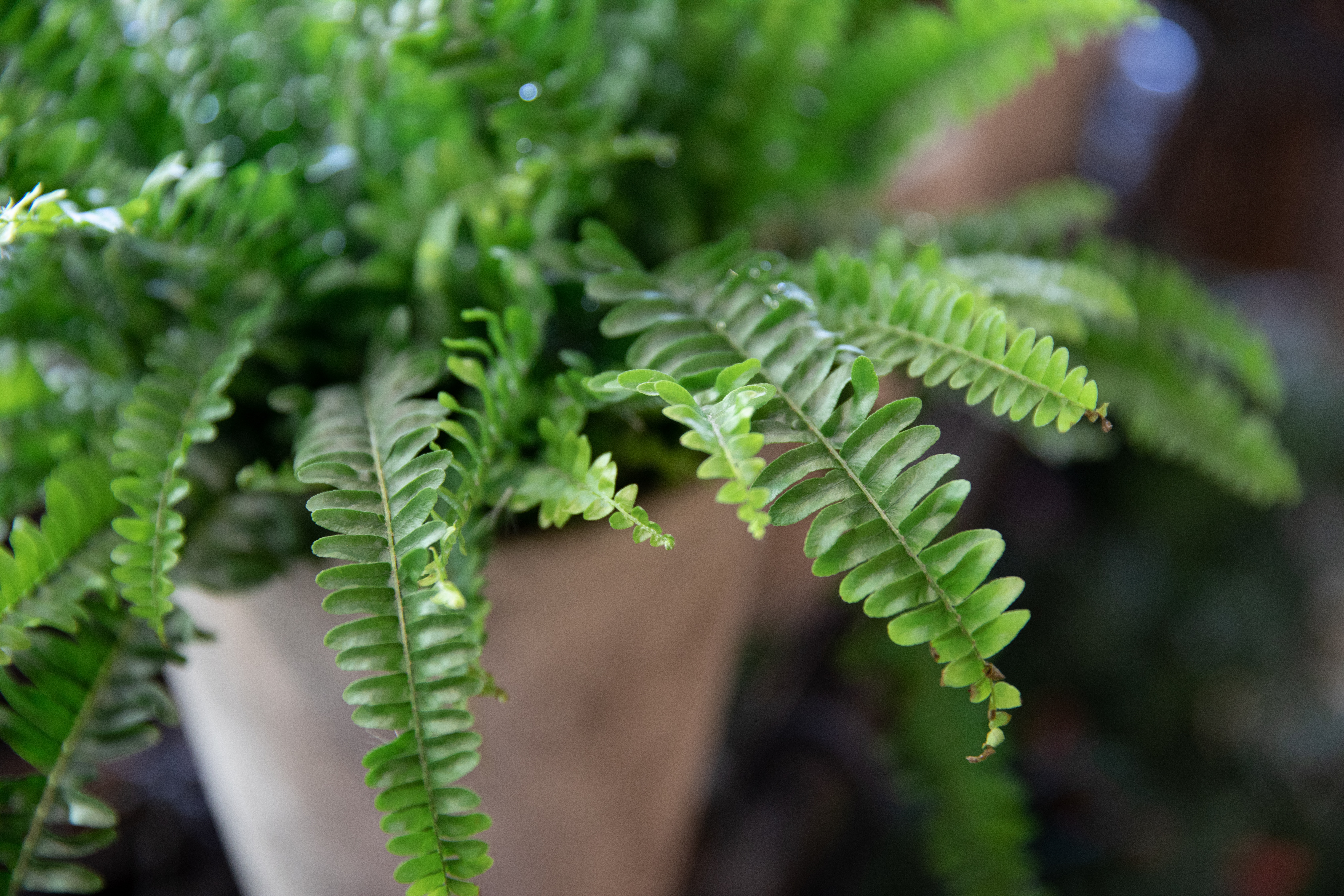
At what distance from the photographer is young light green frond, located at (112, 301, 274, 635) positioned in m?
0.31

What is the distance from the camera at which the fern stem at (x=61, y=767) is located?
0.34 m

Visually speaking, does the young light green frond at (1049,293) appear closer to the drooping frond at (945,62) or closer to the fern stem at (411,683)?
the drooping frond at (945,62)

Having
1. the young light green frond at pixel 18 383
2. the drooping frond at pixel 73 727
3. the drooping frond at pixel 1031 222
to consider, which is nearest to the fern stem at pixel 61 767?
the drooping frond at pixel 73 727

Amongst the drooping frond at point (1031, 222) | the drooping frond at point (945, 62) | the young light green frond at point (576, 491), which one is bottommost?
the young light green frond at point (576, 491)

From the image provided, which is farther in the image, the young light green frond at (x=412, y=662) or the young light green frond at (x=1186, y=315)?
the young light green frond at (x=1186, y=315)

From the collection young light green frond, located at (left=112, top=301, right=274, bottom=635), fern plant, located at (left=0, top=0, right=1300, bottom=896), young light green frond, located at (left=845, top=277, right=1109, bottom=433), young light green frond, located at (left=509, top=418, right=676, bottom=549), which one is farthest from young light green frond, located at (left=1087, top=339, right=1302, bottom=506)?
young light green frond, located at (left=112, top=301, right=274, bottom=635)

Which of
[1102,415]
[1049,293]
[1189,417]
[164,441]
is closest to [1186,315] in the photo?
[1189,417]

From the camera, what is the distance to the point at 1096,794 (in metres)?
0.97

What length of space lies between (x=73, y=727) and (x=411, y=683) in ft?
0.58

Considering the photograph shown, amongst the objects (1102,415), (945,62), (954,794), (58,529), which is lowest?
(954,794)

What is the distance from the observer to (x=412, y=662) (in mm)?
288

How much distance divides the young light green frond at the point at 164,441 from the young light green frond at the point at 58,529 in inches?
0.7

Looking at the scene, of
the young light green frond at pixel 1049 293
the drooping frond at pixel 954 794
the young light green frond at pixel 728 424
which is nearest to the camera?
the young light green frond at pixel 728 424

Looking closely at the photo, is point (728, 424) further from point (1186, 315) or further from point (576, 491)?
point (1186, 315)
